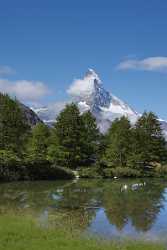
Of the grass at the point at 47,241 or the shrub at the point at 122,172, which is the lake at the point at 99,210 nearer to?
the grass at the point at 47,241

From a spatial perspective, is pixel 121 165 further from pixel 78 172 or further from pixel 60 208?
pixel 60 208

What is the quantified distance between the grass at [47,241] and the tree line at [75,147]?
5831cm

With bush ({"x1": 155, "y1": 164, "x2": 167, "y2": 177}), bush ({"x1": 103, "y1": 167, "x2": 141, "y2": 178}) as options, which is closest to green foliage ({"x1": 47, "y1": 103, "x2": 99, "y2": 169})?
bush ({"x1": 103, "y1": 167, "x2": 141, "y2": 178})

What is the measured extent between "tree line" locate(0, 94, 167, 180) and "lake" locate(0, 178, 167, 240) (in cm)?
2274

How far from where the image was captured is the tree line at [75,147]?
3784 inches

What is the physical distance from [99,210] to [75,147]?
6619 centimetres

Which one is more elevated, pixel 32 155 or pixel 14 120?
pixel 14 120

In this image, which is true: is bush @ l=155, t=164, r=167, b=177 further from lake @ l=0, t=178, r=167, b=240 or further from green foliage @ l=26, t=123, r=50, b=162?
lake @ l=0, t=178, r=167, b=240

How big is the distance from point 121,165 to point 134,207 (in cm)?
6802

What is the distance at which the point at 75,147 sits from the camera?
4668 inches

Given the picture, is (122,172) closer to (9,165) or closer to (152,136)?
(152,136)

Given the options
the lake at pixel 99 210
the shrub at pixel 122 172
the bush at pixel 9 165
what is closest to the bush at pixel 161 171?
the shrub at pixel 122 172

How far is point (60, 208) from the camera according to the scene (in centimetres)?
5206

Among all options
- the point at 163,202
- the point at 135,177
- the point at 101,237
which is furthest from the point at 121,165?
the point at 101,237
